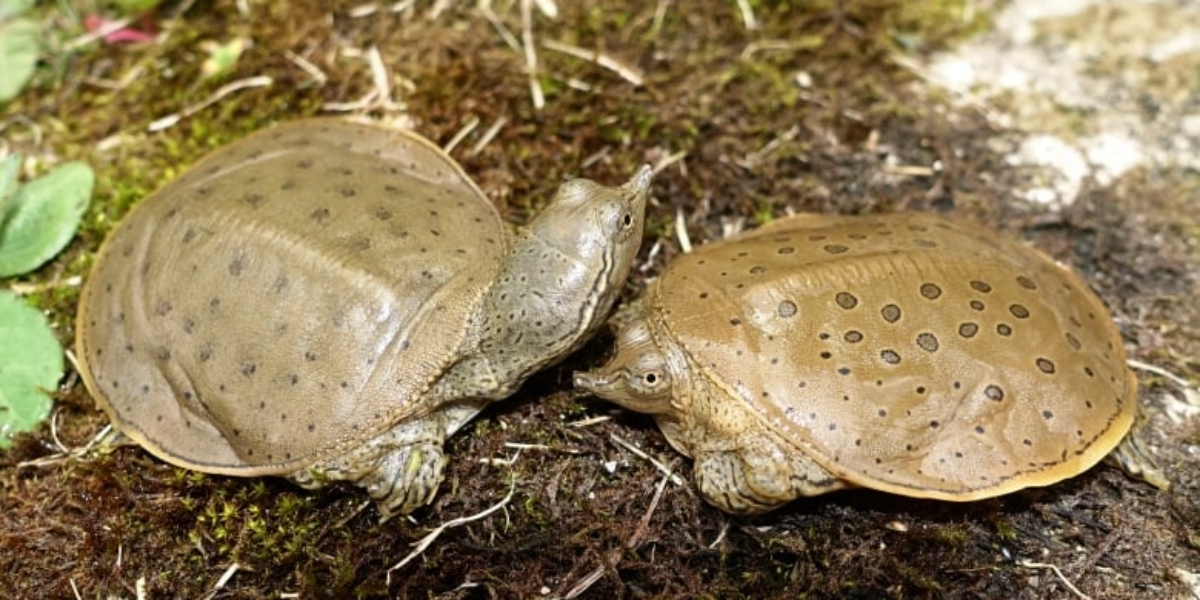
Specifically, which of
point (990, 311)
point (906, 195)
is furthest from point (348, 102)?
point (990, 311)

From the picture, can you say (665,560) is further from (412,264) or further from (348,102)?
(348,102)

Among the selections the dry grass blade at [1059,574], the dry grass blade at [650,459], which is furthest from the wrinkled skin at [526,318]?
the dry grass blade at [1059,574]

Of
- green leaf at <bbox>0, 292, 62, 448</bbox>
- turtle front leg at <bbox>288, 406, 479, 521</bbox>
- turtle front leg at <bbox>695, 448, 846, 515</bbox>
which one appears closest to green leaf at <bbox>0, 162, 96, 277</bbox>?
green leaf at <bbox>0, 292, 62, 448</bbox>

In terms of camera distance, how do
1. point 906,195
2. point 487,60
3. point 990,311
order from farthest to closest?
point 487,60 → point 906,195 → point 990,311

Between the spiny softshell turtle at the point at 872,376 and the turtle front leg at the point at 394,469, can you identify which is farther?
the turtle front leg at the point at 394,469

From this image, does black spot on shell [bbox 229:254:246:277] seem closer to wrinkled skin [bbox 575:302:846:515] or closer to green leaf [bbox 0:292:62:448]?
green leaf [bbox 0:292:62:448]

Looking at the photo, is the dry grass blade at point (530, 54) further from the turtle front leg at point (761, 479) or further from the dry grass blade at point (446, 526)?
the turtle front leg at point (761, 479)

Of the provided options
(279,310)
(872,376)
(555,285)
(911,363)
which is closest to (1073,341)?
(911,363)

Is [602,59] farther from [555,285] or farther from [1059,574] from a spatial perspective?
[1059,574]
